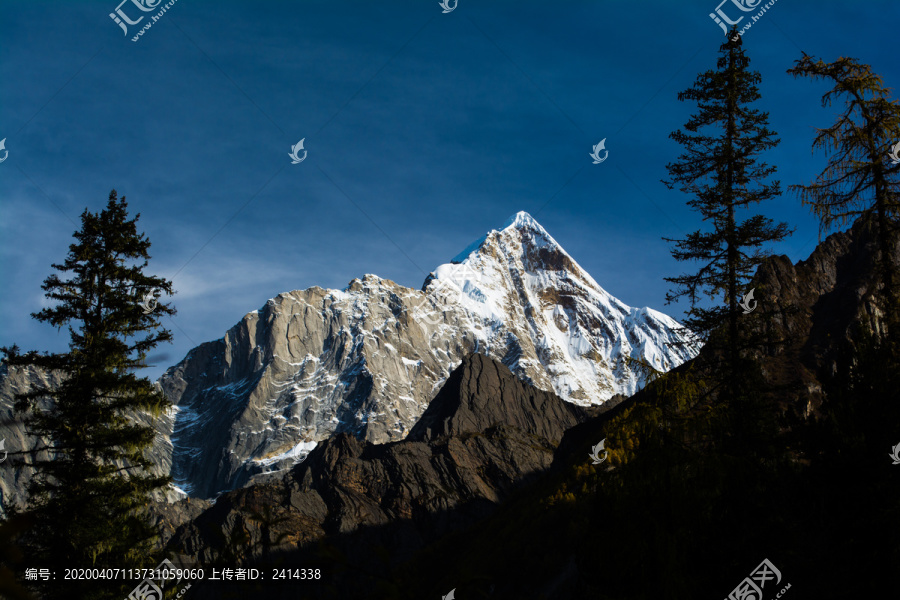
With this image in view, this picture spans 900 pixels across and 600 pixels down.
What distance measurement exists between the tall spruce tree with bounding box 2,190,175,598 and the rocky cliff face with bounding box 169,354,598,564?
94787 mm

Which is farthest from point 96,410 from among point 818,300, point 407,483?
point 407,483

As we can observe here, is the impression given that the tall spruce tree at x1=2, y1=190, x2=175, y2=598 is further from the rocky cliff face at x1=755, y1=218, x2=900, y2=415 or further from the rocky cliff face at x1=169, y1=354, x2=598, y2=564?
the rocky cliff face at x1=169, y1=354, x2=598, y2=564

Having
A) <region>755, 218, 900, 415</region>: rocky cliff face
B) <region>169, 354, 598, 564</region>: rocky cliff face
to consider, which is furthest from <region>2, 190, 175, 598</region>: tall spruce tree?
<region>169, 354, 598, 564</region>: rocky cliff face

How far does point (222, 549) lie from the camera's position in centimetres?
557

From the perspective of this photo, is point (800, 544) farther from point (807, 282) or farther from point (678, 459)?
point (807, 282)

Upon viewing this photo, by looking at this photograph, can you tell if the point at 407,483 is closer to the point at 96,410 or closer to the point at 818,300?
the point at 818,300

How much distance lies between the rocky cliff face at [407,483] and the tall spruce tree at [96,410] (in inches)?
3732

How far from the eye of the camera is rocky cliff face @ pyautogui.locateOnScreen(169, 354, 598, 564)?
4771 inches

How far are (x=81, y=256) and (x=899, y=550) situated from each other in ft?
65.4

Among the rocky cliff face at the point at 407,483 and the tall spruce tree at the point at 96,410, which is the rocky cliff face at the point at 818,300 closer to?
the tall spruce tree at the point at 96,410

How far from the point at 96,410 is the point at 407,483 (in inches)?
4745

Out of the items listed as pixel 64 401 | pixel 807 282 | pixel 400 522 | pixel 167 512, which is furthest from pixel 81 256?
pixel 167 512

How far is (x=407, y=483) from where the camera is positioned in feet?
435

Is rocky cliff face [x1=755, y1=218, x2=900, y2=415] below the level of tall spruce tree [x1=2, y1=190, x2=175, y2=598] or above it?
above
